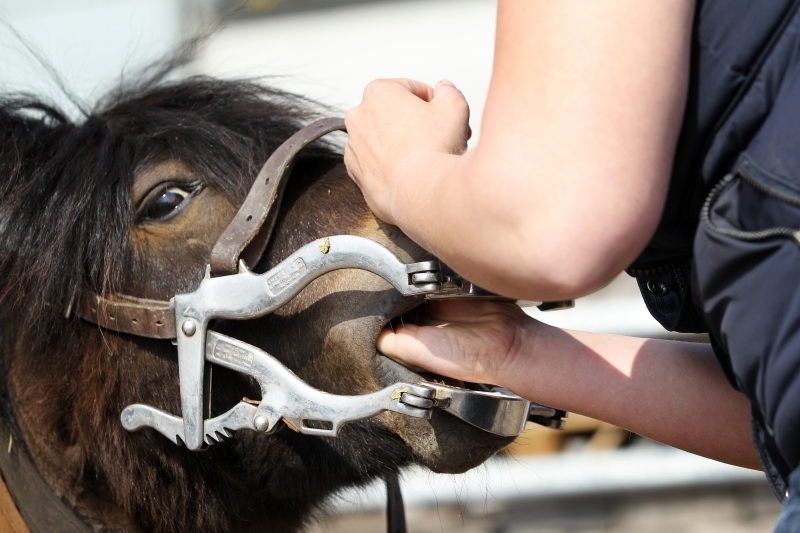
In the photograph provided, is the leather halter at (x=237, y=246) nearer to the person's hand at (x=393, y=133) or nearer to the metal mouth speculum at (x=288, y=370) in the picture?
the metal mouth speculum at (x=288, y=370)

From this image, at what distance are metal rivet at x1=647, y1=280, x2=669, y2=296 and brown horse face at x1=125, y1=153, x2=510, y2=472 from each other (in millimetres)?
360

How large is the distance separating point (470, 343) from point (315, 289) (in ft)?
1.00

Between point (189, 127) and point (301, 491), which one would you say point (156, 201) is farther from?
point (301, 491)

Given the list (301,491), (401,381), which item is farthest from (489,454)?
(301,491)

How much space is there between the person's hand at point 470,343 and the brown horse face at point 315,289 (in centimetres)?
4

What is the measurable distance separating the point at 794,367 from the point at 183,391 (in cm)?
100

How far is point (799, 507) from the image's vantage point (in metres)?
0.74

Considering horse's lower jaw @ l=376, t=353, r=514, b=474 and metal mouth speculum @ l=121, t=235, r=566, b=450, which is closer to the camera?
metal mouth speculum @ l=121, t=235, r=566, b=450

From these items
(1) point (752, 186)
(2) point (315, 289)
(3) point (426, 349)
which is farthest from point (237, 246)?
(1) point (752, 186)

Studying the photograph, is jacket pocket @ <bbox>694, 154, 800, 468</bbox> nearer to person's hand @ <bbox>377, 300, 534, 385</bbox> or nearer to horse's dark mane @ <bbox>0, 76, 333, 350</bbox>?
person's hand @ <bbox>377, 300, 534, 385</bbox>

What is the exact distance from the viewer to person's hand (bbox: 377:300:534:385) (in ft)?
4.10

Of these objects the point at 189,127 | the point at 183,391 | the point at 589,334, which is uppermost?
the point at 189,127

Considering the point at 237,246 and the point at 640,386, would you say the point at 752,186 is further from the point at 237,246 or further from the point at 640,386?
the point at 237,246

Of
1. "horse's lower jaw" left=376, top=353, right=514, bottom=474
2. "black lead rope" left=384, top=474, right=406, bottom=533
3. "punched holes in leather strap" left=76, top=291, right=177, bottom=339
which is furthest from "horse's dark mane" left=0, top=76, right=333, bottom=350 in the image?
"black lead rope" left=384, top=474, right=406, bottom=533
